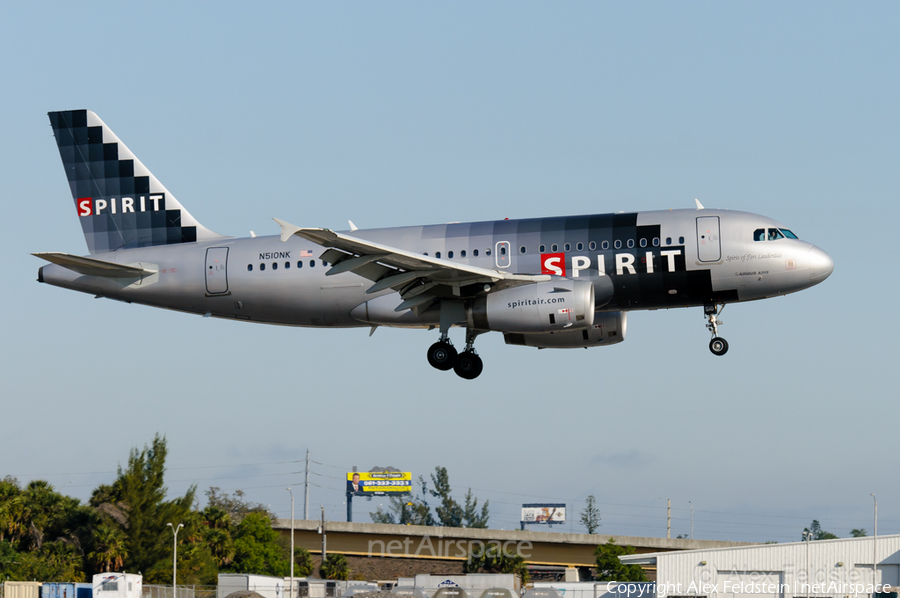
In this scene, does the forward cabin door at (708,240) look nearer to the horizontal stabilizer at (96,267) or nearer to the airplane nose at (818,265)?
the airplane nose at (818,265)

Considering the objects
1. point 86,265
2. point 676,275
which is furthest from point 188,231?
point 676,275

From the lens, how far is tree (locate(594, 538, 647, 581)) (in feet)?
251

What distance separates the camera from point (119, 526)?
2650 inches

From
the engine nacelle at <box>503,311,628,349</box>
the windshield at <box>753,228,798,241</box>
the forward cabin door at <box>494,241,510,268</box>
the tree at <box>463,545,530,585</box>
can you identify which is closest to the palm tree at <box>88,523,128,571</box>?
the tree at <box>463,545,530,585</box>

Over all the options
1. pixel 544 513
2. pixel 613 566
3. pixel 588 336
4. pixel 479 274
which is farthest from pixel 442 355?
pixel 544 513

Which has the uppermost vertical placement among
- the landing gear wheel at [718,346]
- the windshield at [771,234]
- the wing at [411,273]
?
the windshield at [771,234]

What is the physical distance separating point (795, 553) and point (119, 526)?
40142mm

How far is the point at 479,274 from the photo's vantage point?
33562 mm

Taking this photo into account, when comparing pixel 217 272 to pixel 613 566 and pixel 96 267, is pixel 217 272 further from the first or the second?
pixel 613 566

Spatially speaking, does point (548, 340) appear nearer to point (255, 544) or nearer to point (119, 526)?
point (119, 526)

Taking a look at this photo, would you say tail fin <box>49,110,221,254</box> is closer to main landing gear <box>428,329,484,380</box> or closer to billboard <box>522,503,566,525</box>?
main landing gear <box>428,329,484,380</box>

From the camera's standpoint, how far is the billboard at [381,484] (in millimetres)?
157500

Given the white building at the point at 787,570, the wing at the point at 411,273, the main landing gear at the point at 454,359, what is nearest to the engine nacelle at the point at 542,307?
the wing at the point at 411,273

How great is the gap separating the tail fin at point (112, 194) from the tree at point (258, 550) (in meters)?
41.1
